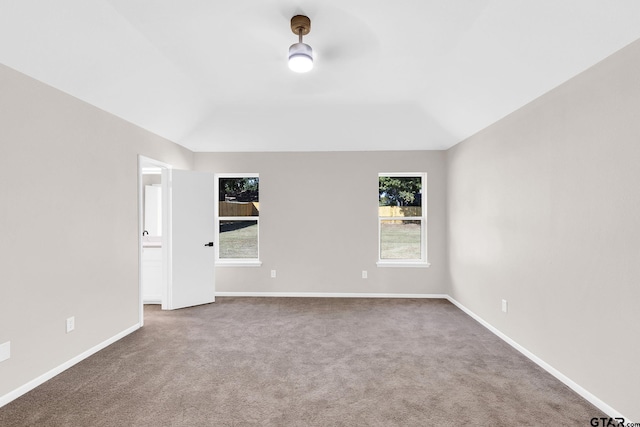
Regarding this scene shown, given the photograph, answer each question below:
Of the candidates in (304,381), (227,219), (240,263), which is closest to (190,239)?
(227,219)

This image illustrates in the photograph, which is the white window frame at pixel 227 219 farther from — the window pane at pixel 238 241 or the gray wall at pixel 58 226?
the gray wall at pixel 58 226

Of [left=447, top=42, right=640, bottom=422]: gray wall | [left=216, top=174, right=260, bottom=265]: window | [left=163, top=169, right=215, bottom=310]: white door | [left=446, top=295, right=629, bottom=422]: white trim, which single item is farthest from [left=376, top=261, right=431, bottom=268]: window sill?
[left=163, top=169, right=215, bottom=310]: white door

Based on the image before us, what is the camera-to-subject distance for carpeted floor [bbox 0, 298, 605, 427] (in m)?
2.00

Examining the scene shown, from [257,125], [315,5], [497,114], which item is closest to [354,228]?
[257,125]

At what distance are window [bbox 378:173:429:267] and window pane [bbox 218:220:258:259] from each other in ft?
7.16

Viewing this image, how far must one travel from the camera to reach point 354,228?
16.2 ft

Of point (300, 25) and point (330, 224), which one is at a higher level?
point (300, 25)

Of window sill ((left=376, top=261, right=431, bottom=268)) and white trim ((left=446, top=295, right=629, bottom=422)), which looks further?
window sill ((left=376, top=261, right=431, bottom=268))

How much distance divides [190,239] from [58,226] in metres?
1.94

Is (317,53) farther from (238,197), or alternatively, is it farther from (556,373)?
(556,373)

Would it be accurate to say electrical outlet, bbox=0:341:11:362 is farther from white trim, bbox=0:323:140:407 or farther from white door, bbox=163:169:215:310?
white door, bbox=163:169:215:310

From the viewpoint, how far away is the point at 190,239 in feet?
14.5

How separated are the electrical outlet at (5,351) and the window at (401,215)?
4352 millimetres

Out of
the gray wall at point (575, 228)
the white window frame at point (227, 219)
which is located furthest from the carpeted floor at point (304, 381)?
the white window frame at point (227, 219)
